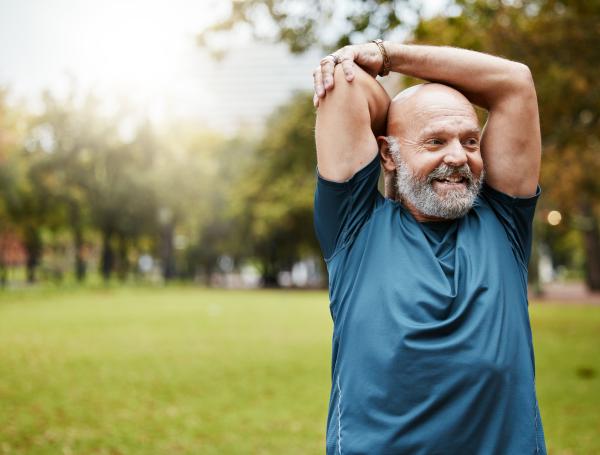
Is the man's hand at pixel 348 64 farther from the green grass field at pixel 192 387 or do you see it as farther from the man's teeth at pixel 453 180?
the green grass field at pixel 192 387

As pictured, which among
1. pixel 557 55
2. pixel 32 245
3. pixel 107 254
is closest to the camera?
pixel 557 55

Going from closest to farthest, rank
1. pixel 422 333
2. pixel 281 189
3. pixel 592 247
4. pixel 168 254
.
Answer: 1. pixel 422 333
2. pixel 592 247
3. pixel 281 189
4. pixel 168 254

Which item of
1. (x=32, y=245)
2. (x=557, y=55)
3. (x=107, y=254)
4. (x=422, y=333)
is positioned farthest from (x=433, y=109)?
(x=32, y=245)

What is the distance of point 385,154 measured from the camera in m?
2.17

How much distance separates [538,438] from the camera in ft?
5.88

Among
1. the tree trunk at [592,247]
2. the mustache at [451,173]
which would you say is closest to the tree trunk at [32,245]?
the tree trunk at [592,247]

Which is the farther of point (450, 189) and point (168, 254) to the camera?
point (168, 254)

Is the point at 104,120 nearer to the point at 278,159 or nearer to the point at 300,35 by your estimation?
the point at 278,159

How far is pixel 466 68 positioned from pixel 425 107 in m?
0.19

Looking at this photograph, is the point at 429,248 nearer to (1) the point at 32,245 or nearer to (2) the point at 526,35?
(2) the point at 526,35

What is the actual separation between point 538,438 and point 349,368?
0.57m

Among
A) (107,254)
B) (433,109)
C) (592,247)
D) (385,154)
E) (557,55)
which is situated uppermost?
(557,55)

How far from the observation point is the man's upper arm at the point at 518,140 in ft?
6.61

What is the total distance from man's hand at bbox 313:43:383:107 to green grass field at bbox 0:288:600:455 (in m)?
4.53
